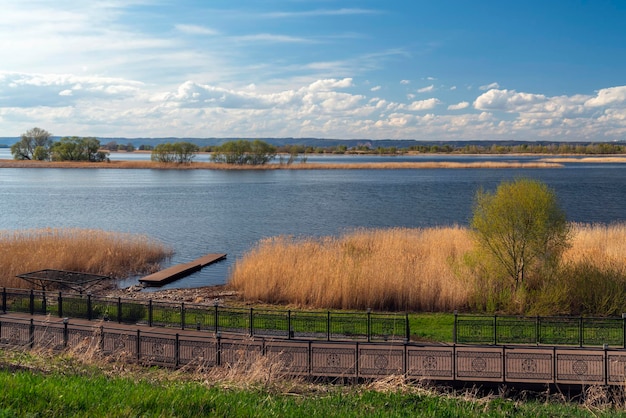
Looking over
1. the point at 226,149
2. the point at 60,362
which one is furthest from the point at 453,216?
the point at 226,149

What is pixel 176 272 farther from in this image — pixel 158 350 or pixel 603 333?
pixel 603 333

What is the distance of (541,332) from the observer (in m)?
19.0

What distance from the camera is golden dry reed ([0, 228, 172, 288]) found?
28766 mm

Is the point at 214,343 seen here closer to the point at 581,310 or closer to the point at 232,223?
the point at 581,310

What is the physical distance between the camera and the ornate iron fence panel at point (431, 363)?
1412cm

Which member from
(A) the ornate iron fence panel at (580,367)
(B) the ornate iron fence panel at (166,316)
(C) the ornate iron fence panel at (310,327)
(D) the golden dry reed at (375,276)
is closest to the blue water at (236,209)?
(D) the golden dry reed at (375,276)

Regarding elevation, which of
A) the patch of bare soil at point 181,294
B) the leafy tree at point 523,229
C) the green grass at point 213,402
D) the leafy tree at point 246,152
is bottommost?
the patch of bare soil at point 181,294

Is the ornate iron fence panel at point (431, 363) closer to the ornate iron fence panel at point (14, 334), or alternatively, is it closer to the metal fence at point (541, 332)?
the metal fence at point (541, 332)

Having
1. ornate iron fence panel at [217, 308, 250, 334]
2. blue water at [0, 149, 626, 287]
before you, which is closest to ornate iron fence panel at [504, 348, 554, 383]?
ornate iron fence panel at [217, 308, 250, 334]

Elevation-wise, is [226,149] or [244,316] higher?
[226,149]

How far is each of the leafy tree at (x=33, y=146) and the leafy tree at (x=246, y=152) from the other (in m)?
48.5

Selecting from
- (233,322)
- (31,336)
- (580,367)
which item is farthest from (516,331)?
(31,336)

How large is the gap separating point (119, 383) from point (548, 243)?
18.7 meters

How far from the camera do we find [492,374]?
14250 mm
